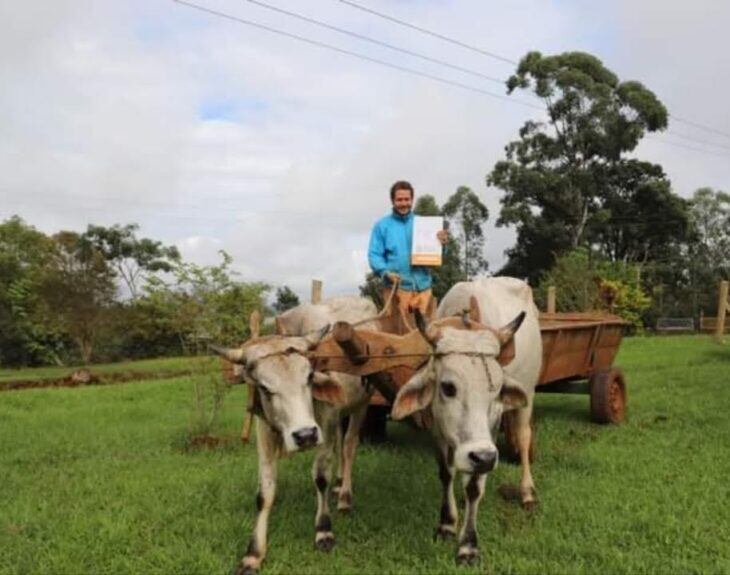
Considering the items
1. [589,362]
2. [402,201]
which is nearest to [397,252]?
[402,201]

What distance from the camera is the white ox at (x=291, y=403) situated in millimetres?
4332

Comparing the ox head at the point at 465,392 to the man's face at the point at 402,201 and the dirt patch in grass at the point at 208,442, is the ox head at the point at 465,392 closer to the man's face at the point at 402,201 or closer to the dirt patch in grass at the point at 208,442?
the man's face at the point at 402,201

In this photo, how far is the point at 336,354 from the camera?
5.00m

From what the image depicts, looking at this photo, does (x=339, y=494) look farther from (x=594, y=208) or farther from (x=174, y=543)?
(x=594, y=208)

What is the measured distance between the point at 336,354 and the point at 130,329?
2719cm

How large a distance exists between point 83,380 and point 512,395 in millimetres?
17294

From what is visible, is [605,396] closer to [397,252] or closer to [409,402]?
[397,252]

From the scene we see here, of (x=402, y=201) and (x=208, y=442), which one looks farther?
(x=208, y=442)

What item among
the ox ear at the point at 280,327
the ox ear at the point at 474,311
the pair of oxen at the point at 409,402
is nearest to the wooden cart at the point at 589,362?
the ox ear at the point at 474,311

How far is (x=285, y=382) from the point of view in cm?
439

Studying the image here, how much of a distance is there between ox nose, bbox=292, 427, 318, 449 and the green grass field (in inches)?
36.5

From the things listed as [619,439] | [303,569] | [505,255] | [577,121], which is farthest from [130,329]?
[303,569]

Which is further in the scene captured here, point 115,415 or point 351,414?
point 115,415

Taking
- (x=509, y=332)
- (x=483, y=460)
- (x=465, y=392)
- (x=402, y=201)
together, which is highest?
(x=402, y=201)
